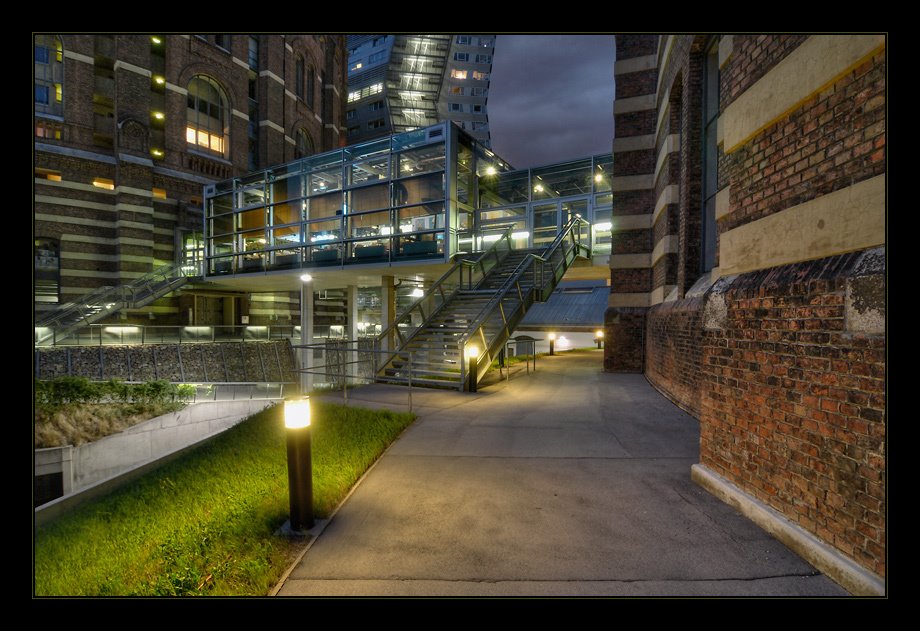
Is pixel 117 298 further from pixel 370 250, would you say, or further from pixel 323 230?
pixel 370 250

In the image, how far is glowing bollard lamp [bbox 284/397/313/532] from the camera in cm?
348

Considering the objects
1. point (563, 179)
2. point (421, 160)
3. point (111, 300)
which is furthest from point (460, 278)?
point (111, 300)

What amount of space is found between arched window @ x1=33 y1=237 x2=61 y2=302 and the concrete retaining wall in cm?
1502

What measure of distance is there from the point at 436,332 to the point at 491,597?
9.32 meters

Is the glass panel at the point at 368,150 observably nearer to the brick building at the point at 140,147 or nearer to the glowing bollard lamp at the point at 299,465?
the brick building at the point at 140,147

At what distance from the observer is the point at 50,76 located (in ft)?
67.3

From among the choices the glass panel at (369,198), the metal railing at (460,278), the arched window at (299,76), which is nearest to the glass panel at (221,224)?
the glass panel at (369,198)

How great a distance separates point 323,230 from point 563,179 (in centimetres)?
1367

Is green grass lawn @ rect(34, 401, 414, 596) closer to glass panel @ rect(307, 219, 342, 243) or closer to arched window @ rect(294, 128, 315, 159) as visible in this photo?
glass panel @ rect(307, 219, 342, 243)

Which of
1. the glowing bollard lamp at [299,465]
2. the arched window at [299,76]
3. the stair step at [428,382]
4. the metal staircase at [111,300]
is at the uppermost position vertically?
the arched window at [299,76]

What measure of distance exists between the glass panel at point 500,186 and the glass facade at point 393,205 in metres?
0.06

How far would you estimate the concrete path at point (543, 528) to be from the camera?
2.75 meters

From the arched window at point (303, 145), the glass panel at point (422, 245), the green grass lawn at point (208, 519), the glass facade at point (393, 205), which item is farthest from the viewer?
the arched window at point (303, 145)

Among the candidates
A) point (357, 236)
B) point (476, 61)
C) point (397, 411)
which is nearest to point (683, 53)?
point (397, 411)
